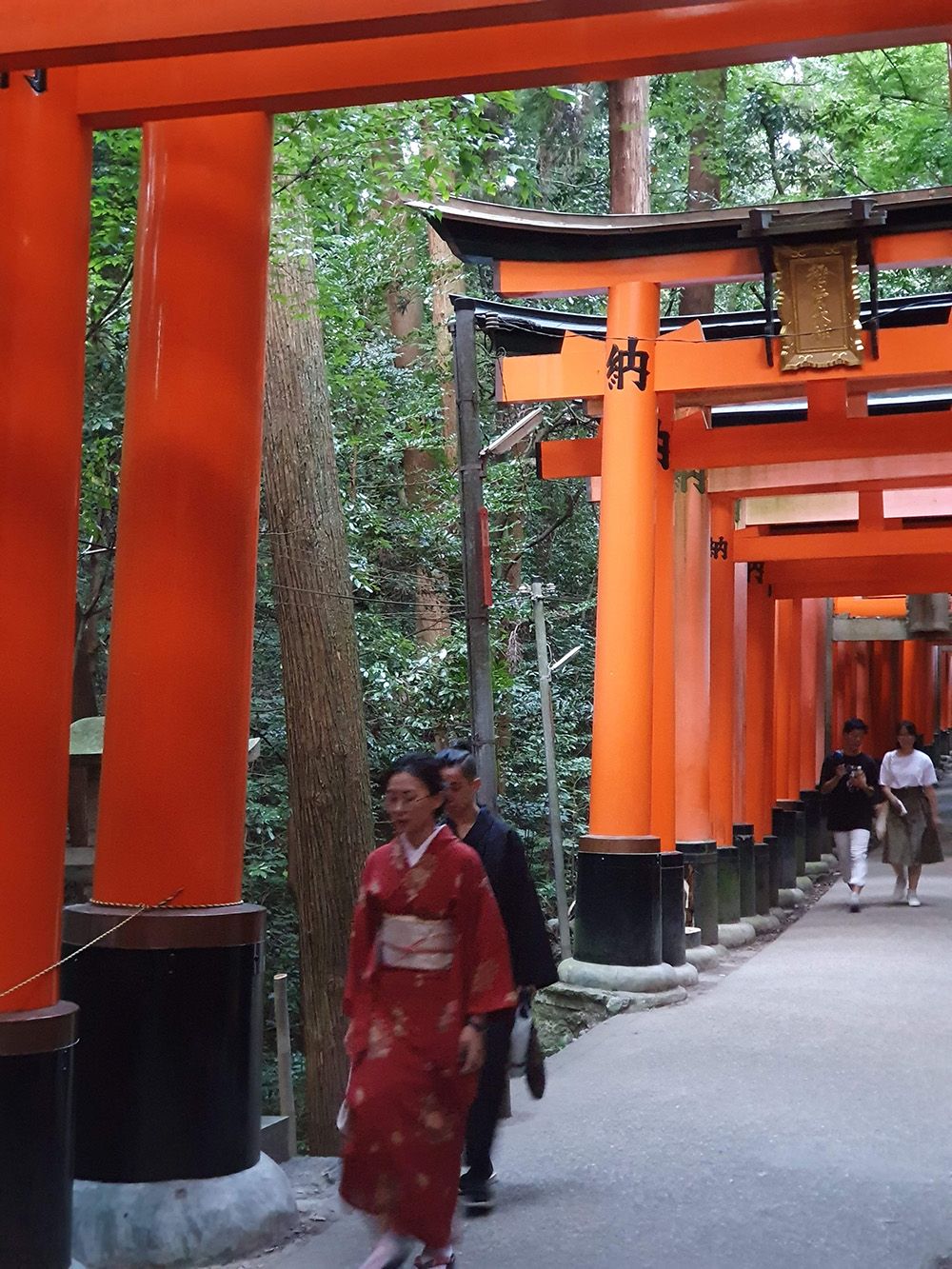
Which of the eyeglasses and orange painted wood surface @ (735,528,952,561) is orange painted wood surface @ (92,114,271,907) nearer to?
the eyeglasses

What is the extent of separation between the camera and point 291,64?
A: 17.3 feet

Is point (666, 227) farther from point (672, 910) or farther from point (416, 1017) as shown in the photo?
point (416, 1017)

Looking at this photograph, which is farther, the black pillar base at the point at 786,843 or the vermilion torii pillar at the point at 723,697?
the black pillar base at the point at 786,843

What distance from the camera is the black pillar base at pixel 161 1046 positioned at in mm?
5391

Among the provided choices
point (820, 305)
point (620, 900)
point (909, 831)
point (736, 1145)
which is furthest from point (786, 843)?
point (736, 1145)

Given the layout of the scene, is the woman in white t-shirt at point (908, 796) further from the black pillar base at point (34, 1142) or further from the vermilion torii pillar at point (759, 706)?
the black pillar base at point (34, 1142)

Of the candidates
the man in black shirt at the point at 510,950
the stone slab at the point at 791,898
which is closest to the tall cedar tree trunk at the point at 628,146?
the stone slab at the point at 791,898

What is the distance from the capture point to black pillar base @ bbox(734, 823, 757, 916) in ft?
55.4

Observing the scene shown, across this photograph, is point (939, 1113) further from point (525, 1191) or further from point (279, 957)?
point (279, 957)

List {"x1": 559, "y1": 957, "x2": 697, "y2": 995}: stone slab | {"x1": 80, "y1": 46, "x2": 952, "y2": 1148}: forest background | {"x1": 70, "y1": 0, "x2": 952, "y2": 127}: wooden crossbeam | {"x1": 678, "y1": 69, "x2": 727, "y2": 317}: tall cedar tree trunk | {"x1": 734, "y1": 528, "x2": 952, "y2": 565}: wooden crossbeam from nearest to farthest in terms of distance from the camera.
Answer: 1. {"x1": 70, "y1": 0, "x2": 952, "y2": 127}: wooden crossbeam
2. {"x1": 80, "y1": 46, "x2": 952, "y2": 1148}: forest background
3. {"x1": 559, "y1": 957, "x2": 697, "y2": 995}: stone slab
4. {"x1": 734, "y1": 528, "x2": 952, "y2": 565}: wooden crossbeam
5. {"x1": 678, "y1": 69, "x2": 727, "y2": 317}: tall cedar tree trunk

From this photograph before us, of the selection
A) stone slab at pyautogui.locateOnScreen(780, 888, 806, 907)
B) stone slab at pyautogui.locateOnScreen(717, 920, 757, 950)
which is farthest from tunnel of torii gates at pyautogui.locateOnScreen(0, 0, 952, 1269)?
stone slab at pyautogui.locateOnScreen(780, 888, 806, 907)

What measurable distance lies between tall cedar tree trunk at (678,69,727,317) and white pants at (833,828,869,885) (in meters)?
6.73

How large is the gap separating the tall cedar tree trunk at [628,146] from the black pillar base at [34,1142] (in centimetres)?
1498

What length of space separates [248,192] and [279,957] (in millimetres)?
12084
